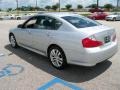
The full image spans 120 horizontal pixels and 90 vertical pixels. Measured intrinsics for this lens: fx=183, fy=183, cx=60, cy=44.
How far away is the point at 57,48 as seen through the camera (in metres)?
5.08

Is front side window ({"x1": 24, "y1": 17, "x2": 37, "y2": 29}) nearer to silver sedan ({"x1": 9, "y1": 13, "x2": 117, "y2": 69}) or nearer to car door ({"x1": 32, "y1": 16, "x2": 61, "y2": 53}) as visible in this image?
silver sedan ({"x1": 9, "y1": 13, "x2": 117, "y2": 69})

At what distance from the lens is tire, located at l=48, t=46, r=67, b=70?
500 cm

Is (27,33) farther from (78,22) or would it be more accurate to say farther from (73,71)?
(73,71)

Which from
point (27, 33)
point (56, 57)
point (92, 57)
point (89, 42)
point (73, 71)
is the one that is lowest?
point (73, 71)

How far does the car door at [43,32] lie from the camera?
17.4ft

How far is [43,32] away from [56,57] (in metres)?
0.90

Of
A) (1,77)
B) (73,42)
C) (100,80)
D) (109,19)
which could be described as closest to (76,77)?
(100,80)

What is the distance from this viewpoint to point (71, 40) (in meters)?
4.64

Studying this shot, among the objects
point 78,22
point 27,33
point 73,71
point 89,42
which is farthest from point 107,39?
point 27,33

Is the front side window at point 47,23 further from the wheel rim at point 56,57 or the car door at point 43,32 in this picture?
the wheel rim at point 56,57

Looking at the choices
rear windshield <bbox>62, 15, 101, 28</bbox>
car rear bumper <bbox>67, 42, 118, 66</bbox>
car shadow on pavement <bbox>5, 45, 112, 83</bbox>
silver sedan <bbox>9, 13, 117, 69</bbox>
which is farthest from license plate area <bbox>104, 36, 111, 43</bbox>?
car shadow on pavement <bbox>5, 45, 112, 83</bbox>

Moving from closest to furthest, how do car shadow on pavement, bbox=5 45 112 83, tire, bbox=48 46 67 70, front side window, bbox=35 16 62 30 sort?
car shadow on pavement, bbox=5 45 112 83
tire, bbox=48 46 67 70
front side window, bbox=35 16 62 30

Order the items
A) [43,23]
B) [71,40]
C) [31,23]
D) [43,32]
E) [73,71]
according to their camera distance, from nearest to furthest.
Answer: [71,40], [73,71], [43,32], [43,23], [31,23]

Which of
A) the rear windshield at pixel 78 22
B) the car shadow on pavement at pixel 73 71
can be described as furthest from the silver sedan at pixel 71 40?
the car shadow on pavement at pixel 73 71
